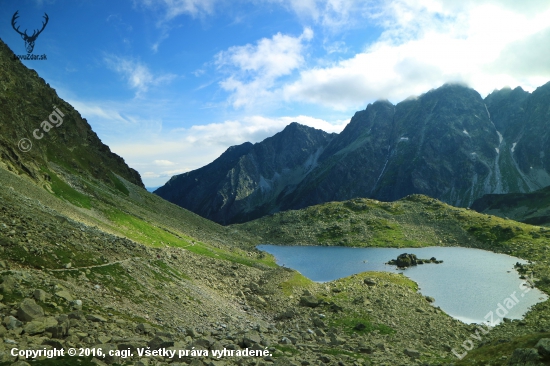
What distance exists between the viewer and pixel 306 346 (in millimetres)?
27656

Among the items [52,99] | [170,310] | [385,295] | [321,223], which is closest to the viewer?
[170,310]

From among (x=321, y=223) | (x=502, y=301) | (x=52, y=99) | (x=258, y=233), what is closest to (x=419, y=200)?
(x=321, y=223)

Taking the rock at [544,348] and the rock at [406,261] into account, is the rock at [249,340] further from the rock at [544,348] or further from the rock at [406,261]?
the rock at [406,261]

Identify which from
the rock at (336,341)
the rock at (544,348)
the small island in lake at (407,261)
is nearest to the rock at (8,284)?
the rock at (336,341)

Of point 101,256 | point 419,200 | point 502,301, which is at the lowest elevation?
point 101,256

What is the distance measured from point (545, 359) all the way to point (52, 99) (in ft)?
463

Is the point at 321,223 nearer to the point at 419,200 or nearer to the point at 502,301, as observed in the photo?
the point at 419,200

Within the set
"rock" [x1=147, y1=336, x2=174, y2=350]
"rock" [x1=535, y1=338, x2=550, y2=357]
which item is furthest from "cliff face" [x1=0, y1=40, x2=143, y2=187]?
"rock" [x1=535, y1=338, x2=550, y2=357]

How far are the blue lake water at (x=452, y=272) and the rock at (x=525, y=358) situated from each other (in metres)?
31.5

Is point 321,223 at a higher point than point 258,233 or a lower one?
higher

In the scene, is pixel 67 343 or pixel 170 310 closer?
pixel 67 343

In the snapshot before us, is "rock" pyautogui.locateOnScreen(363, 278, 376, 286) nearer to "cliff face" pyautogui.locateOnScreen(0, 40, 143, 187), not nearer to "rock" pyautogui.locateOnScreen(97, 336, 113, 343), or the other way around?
"rock" pyautogui.locateOnScreen(97, 336, 113, 343)

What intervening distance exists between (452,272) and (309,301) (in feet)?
169

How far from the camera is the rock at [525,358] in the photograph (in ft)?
59.9
